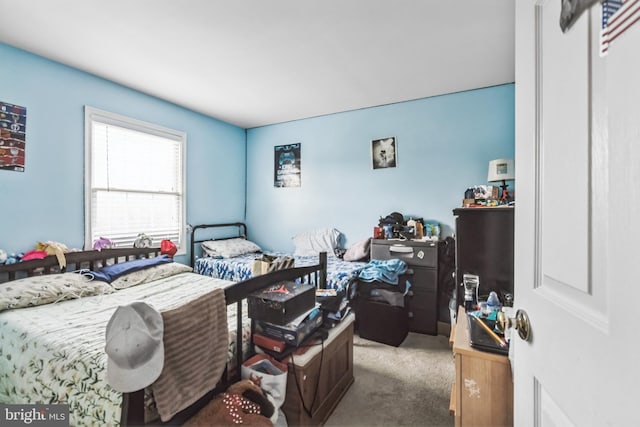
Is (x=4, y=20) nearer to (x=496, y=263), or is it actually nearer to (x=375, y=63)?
(x=375, y=63)

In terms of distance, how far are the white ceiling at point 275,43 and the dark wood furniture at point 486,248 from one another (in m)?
1.37

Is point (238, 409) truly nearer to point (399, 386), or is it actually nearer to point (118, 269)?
point (399, 386)

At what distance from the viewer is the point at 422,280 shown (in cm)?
299

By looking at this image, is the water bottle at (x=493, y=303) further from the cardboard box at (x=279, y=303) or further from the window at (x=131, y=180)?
the window at (x=131, y=180)

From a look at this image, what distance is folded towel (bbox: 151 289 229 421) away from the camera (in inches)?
40.0

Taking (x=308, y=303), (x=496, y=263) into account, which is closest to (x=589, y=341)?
(x=308, y=303)

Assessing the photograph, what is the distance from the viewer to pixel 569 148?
1.73 feet

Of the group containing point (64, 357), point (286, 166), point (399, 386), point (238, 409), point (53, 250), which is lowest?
point (399, 386)

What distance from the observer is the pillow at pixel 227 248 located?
372 cm

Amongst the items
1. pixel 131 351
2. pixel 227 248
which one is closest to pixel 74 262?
pixel 227 248

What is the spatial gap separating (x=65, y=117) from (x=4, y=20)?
0.78 meters

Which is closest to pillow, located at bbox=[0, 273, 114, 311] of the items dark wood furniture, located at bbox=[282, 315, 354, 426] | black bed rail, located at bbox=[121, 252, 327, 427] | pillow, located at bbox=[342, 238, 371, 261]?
black bed rail, located at bbox=[121, 252, 327, 427]

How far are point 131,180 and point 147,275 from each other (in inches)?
46.4

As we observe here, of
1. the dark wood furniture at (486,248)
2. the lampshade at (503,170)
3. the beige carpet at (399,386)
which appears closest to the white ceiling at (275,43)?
the lampshade at (503,170)
